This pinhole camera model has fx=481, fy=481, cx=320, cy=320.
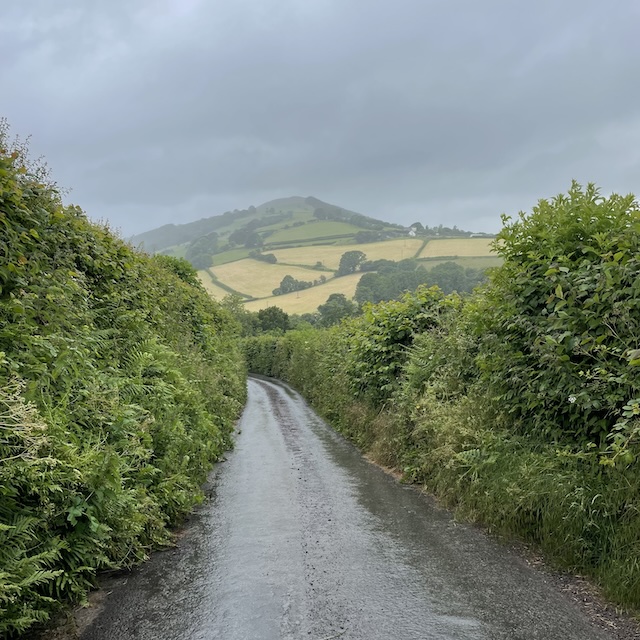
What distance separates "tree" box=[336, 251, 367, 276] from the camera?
103 metres

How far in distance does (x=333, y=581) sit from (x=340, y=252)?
117m

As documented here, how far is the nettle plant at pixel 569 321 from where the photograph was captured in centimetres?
487

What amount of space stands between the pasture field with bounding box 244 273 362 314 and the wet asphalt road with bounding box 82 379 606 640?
71827mm

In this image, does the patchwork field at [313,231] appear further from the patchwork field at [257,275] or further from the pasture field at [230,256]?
the patchwork field at [257,275]

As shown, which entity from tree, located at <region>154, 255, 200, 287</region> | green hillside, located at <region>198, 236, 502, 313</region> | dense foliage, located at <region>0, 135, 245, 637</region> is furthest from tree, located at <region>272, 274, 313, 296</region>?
dense foliage, located at <region>0, 135, 245, 637</region>

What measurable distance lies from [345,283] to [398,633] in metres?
90.7

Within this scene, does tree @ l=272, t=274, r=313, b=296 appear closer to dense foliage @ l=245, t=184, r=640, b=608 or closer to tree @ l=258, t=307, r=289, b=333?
A: tree @ l=258, t=307, r=289, b=333

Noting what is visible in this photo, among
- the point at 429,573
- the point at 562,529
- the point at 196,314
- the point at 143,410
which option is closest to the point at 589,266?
the point at 562,529

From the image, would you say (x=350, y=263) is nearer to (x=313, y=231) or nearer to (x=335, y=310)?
(x=335, y=310)

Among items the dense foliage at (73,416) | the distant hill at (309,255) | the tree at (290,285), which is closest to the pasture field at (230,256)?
the distant hill at (309,255)

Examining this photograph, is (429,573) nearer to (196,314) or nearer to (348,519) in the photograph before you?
(348,519)

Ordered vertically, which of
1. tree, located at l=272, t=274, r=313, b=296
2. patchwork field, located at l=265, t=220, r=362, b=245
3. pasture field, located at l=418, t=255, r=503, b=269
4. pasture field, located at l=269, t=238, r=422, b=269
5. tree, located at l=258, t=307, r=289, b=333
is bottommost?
tree, located at l=258, t=307, r=289, b=333

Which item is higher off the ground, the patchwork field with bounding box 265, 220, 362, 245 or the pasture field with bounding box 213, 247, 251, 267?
the patchwork field with bounding box 265, 220, 362, 245

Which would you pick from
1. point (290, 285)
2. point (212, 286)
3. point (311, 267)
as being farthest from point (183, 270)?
point (311, 267)
